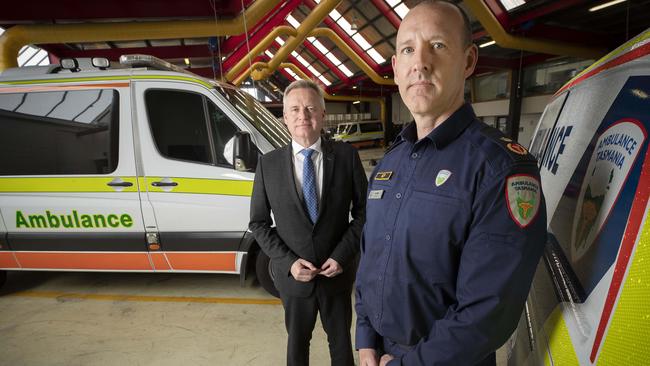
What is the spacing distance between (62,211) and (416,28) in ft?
11.2

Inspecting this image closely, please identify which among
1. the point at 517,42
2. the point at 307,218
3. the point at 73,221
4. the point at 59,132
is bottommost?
the point at 73,221

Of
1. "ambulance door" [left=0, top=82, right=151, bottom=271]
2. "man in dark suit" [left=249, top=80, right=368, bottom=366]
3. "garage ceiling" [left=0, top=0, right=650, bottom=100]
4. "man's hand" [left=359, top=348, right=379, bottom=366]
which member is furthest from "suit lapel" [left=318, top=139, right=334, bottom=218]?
"ambulance door" [left=0, top=82, right=151, bottom=271]

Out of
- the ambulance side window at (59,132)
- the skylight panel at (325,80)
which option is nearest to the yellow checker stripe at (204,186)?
the ambulance side window at (59,132)

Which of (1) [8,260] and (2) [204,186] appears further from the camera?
(1) [8,260]

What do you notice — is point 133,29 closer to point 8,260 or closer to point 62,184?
point 62,184

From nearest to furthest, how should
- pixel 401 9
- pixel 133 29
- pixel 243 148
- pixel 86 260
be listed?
pixel 243 148
pixel 86 260
pixel 133 29
pixel 401 9

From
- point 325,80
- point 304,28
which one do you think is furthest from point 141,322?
point 325,80

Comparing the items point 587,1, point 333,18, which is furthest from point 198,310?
point 333,18

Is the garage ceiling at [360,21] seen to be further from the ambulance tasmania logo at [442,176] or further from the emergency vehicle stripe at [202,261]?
the emergency vehicle stripe at [202,261]

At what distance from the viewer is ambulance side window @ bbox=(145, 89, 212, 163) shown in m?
2.72

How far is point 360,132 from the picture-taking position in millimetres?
19188

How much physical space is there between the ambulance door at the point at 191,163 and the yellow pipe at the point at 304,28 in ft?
24.5

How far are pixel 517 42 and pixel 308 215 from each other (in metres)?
9.76

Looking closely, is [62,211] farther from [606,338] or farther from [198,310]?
[606,338]
